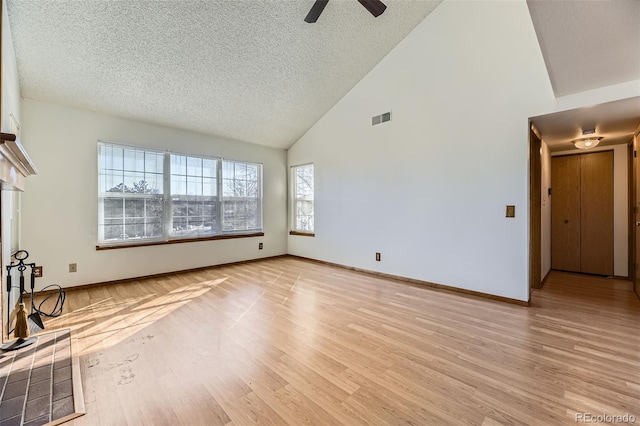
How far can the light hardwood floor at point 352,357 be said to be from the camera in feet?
4.85

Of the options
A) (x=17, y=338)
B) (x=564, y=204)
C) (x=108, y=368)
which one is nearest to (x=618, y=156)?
(x=564, y=204)

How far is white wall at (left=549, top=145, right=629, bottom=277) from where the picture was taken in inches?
162

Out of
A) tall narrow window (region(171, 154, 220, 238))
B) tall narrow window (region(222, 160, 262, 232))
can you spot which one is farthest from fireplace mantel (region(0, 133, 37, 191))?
tall narrow window (region(222, 160, 262, 232))

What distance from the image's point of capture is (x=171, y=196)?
14.4ft

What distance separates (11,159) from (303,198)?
4.33 meters

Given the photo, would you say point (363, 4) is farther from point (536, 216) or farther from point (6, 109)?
point (536, 216)

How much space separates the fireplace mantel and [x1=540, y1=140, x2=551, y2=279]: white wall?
5.33 metres

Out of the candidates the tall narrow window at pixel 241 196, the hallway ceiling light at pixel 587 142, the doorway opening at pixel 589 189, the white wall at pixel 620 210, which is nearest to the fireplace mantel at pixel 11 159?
the tall narrow window at pixel 241 196

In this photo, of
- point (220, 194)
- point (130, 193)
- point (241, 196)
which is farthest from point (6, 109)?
point (241, 196)

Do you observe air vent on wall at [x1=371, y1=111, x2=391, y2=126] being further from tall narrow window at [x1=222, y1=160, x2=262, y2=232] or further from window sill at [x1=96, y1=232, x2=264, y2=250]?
window sill at [x1=96, y1=232, x2=264, y2=250]

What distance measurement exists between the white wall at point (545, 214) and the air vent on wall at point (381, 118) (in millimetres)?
2164

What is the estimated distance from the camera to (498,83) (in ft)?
10.4

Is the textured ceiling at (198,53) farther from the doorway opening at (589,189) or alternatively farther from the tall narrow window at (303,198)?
the doorway opening at (589,189)

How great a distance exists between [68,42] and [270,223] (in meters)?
3.87
